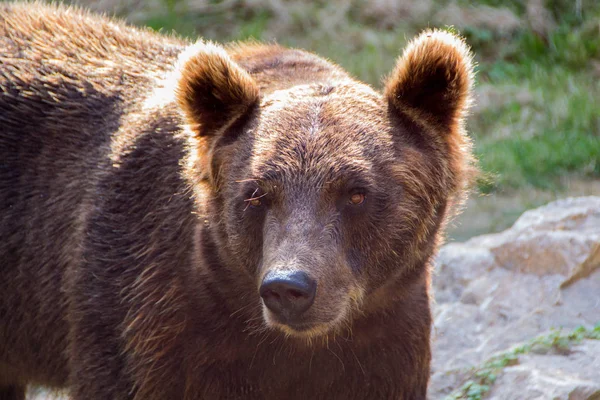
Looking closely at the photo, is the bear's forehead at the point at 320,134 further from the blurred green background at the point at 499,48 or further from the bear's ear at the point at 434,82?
the blurred green background at the point at 499,48

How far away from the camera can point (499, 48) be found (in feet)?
44.7

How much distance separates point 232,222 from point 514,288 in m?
2.69

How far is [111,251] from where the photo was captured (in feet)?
15.7

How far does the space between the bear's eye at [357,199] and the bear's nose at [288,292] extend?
0.44 m

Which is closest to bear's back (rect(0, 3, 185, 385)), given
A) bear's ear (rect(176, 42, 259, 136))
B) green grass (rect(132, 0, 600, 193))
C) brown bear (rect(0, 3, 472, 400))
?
brown bear (rect(0, 3, 472, 400))

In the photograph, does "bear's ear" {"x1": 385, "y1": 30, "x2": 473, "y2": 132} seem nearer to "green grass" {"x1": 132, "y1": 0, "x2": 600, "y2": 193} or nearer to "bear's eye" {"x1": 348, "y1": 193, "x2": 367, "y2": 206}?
"bear's eye" {"x1": 348, "y1": 193, "x2": 367, "y2": 206}

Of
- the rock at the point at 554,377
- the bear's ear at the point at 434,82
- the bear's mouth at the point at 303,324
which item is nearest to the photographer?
the bear's mouth at the point at 303,324

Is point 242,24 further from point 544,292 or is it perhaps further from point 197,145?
point 197,145

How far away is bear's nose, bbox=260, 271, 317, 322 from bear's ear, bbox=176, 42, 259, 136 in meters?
1.01

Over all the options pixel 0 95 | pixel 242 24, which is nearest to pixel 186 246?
pixel 0 95

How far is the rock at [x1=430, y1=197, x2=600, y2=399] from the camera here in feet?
19.6

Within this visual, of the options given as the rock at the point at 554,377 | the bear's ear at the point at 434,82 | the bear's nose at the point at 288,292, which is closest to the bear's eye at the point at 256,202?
the bear's nose at the point at 288,292

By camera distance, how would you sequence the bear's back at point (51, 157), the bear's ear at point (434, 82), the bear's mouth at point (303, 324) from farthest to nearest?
the bear's back at point (51, 157), the bear's ear at point (434, 82), the bear's mouth at point (303, 324)

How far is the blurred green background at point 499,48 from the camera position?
1107cm
